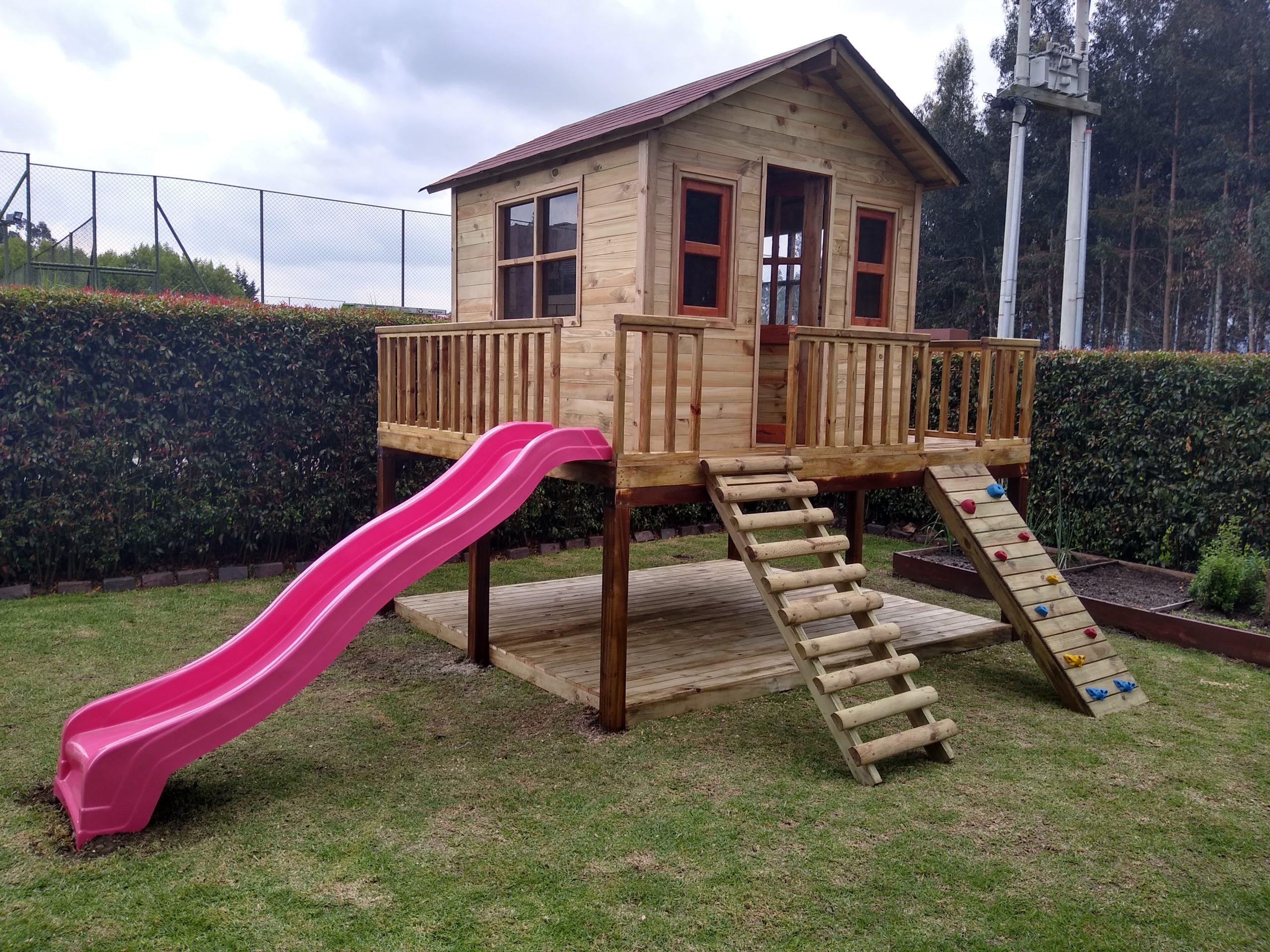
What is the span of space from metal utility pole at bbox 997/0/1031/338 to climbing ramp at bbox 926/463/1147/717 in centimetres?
1022

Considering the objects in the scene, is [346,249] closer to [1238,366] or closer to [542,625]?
[542,625]

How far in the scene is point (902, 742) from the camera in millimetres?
4641

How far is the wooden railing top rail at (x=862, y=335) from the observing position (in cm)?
575

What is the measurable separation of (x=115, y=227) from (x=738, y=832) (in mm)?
14124

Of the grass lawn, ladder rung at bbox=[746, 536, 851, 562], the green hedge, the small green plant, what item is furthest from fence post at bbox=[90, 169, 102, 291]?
the small green plant

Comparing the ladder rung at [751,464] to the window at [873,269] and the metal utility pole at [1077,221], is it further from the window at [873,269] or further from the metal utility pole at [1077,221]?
the metal utility pole at [1077,221]

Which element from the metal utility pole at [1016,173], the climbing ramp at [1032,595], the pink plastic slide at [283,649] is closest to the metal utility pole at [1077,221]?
the metal utility pole at [1016,173]

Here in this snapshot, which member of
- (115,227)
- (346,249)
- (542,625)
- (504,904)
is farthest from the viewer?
(346,249)

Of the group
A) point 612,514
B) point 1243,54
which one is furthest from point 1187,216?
point 612,514

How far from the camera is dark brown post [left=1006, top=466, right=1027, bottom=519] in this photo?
727 cm

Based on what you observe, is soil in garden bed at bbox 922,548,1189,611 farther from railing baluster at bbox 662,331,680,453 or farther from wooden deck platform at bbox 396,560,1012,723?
railing baluster at bbox 662,331,680,453

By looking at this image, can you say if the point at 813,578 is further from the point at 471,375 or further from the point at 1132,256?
the point at 1132,256

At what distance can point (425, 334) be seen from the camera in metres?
6.96

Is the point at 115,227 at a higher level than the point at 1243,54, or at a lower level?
lower
